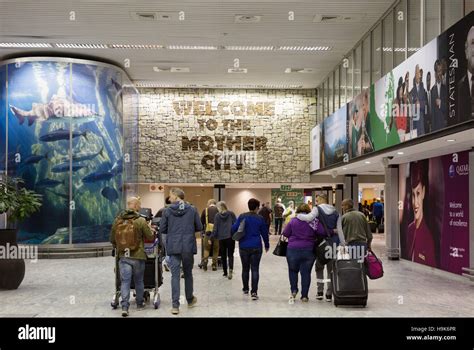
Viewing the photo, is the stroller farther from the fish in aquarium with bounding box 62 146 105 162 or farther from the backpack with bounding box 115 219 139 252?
the fish in aquarium with bounding box 62 146 105 162

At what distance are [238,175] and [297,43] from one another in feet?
23.1

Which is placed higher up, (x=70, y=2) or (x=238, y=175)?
(x=70, y=2)

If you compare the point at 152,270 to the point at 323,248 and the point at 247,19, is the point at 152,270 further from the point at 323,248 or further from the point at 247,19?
the point at 247,19

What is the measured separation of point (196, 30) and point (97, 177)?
468 cm

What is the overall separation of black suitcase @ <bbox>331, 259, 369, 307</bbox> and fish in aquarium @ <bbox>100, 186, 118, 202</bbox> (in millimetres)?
9504

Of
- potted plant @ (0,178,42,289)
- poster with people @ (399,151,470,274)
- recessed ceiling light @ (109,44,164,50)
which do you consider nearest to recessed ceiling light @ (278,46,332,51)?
recessed ceiling light @ (109,44,164,50)

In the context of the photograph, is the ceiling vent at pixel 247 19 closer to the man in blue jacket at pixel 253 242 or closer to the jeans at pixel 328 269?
the man in blue jacket at pixel 253 242

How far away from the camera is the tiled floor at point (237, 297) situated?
25.1ft

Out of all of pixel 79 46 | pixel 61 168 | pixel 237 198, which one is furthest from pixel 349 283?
pixel 237 198

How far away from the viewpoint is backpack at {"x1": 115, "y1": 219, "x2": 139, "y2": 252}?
7602 millimetres

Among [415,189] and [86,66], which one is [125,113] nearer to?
[86,66]

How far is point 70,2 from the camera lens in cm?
1240

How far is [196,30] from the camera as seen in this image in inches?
562
